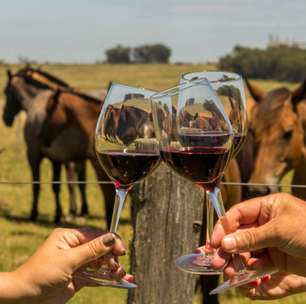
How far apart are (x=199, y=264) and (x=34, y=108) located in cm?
863

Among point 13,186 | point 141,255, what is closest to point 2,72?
point 13,186

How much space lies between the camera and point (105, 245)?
1.81m

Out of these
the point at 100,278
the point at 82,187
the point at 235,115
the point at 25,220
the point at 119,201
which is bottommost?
the point at 25,220

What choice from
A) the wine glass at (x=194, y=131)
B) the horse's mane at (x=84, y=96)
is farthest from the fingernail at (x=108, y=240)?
the horse's mane at (x=84, y=96)

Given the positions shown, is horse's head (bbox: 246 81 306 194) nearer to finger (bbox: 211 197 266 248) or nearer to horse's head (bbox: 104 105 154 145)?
finger (bbox: 211 197 266 248)

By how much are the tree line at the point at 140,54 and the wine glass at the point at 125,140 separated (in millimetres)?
76295

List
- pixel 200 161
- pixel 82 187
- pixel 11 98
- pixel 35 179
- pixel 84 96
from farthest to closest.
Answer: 1. pixel 11 98
2. pixel 82 187
3. pixel 35 179
4. pixel 84 96
5. pixel 200 161

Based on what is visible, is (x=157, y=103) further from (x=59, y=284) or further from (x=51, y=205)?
(x=51, y=205)

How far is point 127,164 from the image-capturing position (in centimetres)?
179

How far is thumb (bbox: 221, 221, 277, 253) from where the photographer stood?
5.70 ft

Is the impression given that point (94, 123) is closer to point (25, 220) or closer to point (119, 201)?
point (25, 220)

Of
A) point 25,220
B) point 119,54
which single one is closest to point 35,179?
point 25,220

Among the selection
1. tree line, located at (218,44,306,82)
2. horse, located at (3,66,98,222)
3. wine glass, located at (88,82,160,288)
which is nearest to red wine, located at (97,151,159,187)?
wine glass, located at (88,82,160,288)

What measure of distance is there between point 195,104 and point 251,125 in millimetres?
4704
